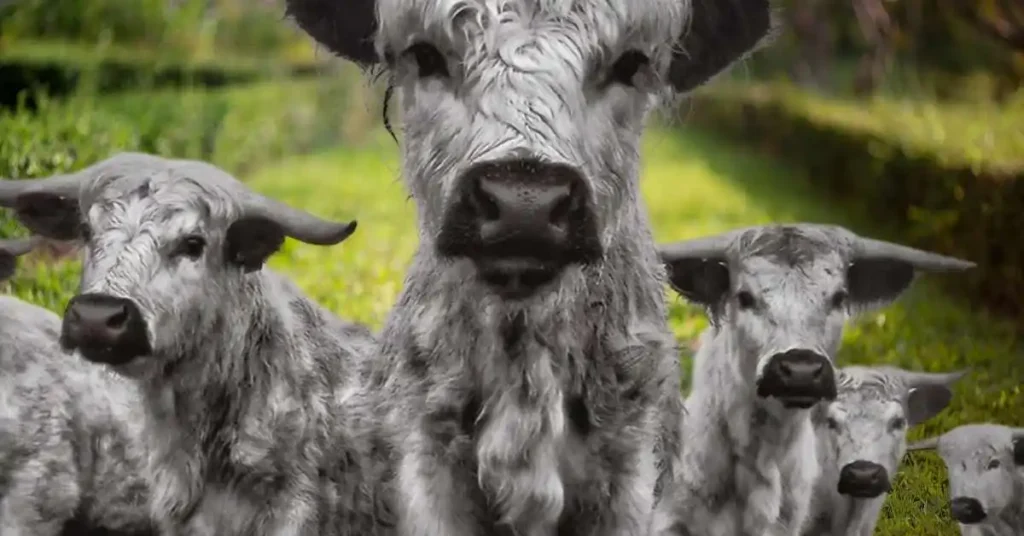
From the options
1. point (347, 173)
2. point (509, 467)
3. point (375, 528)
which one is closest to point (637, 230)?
point (509, 467)

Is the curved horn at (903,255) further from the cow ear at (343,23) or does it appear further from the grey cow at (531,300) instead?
the cow ear at (343,23)

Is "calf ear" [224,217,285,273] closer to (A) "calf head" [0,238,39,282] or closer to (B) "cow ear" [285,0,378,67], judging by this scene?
(B) "cow ear" [285,0,378,67]

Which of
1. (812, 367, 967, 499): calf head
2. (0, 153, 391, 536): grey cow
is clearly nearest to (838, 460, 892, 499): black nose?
(812, 367, 967, 499): calf head

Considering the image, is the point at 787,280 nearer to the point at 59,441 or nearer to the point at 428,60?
the point at 428,60

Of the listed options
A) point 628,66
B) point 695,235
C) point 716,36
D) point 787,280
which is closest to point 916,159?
point 695,235

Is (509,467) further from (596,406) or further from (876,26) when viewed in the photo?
(876,26)

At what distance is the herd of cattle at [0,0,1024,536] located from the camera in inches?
87.0

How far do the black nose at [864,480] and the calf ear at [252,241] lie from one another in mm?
1351

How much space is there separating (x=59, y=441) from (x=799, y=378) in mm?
1533

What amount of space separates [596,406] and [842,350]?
129cm

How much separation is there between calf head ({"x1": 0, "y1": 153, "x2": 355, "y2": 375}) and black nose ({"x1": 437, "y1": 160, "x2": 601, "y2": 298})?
498mm

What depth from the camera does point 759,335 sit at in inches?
110

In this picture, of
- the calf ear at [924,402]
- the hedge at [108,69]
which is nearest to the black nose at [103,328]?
the hedge at [108,69]

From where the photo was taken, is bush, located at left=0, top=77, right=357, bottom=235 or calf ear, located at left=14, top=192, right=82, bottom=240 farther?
bush, located at left=0, top=77, right=357, bottom=235
